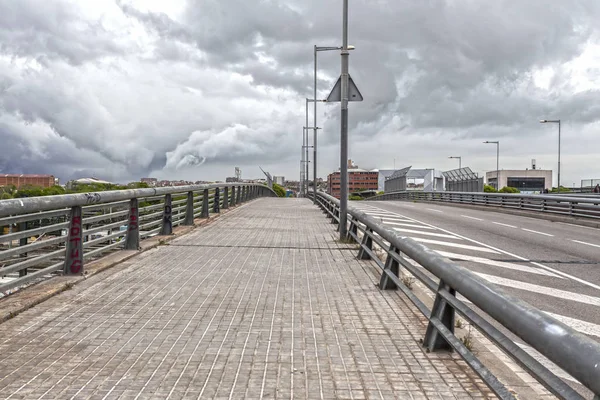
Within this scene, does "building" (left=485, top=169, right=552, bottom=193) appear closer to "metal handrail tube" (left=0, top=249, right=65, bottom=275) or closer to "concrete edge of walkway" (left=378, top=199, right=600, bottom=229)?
"concrete edge of walkway" (left=378, top=199, right=600, bottom=229)

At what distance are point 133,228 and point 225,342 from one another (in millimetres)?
5905

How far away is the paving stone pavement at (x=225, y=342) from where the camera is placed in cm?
397

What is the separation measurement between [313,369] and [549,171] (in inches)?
5844

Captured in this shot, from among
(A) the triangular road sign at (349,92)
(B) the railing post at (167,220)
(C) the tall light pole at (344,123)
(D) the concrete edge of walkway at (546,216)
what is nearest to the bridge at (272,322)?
(B) the railing post at (167,220)

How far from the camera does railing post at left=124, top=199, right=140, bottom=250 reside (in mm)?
10133

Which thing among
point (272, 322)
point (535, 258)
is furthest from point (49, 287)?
point (535, 258)

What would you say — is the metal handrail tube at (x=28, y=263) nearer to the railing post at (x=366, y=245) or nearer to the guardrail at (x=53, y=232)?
the guardrail at (x=53, y=232)

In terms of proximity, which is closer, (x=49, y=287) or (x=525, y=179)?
(x=49, y=287)

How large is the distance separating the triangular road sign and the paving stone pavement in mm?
5880

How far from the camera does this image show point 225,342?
16.2 feet

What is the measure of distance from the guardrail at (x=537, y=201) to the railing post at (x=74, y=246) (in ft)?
61.6

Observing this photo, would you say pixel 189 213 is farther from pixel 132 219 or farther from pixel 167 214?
pixel 132 219

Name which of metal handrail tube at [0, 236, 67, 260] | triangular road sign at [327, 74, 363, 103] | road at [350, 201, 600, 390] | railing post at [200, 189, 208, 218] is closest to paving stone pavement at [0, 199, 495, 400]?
metal handrail tube at [0, 236, 67, 260]

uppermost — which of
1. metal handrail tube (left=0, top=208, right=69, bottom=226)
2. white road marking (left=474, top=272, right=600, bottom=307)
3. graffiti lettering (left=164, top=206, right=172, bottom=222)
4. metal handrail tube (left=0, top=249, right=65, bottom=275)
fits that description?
metal handrail tube (left=0, top=208, right=69, bottom=226)
